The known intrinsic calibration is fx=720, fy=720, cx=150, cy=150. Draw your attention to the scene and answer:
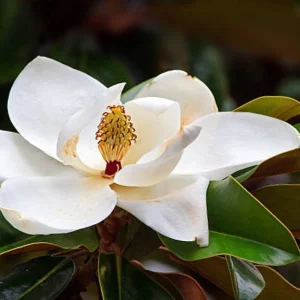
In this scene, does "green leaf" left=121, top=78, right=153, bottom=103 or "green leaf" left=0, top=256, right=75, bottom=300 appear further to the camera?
"green leaf" left=121, top=78, right=153, bottom=103

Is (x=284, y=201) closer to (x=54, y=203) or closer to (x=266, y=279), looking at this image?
(x=266, y=279)

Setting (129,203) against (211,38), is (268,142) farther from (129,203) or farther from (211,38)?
(211,38)

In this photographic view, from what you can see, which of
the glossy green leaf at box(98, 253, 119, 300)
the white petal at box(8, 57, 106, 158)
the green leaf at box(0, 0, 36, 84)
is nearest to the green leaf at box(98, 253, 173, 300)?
the glossy green leaf at box(98, 253, 119, 300)

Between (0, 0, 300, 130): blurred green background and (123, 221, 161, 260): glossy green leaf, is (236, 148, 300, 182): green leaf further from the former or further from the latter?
(0, 0, 300, 130): blurred green background

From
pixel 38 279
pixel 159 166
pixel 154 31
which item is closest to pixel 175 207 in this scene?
pixel 159 166

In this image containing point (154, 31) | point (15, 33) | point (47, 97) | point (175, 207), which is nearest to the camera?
point (175, 207)

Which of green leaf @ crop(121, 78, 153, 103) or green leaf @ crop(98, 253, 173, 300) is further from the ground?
green leaf @ crop(121, 78, 153, 103)
